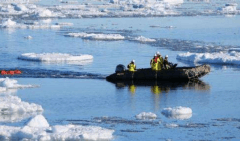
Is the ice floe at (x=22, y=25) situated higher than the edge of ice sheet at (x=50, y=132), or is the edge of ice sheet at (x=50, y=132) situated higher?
the ice floe at (x=22, y=25)

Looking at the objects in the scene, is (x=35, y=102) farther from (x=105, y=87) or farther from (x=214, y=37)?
(x=214, y=37)

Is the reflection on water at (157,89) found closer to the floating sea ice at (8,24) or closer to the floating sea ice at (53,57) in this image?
the floating sea ice at (53,57)

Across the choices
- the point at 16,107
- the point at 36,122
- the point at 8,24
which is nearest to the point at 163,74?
the point at 16,107

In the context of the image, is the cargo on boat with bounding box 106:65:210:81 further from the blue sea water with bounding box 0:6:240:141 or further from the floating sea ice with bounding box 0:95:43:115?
the floating sea ice with bounding box 0:95:43:115

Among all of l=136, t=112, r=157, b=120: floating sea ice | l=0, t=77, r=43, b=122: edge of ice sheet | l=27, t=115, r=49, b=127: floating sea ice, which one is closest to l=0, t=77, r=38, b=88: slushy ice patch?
l=0, t=77, r=43, b=122: edge of ice sheet

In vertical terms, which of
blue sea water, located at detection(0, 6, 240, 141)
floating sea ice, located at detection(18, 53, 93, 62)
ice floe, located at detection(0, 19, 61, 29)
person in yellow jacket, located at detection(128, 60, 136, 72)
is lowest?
blue sea water, located at detection(0, 6, 240, 141)

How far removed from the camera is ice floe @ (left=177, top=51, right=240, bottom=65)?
2838 centimetres

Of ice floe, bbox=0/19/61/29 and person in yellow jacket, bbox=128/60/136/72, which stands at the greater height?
ice floe, bbox=0/19/61/29

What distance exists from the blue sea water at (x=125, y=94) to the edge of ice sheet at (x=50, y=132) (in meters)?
0.65

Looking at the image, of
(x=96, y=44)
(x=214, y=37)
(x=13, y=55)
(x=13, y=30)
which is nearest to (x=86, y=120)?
(x=13, y=55)

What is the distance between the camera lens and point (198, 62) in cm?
2925

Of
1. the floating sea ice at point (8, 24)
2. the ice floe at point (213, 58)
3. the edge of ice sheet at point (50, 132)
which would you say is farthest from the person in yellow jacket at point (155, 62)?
the floating sea ice at point (8, 24)

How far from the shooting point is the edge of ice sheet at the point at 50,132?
14.6 m

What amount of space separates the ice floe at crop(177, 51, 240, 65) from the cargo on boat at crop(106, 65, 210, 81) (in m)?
4.39
